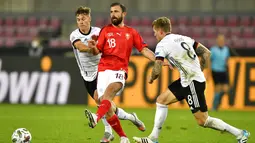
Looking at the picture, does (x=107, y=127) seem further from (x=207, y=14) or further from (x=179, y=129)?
(x=207, y=14)

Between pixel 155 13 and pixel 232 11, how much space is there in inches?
130

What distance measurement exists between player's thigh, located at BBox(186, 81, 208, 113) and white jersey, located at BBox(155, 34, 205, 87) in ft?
0.21

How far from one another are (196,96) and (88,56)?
209 cm

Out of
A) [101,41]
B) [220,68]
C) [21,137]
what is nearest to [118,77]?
[101,41]

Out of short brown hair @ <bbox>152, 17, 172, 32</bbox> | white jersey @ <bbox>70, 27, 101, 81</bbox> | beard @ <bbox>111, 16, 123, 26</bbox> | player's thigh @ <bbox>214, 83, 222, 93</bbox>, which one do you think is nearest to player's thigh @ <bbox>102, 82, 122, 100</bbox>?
beard @ <bbox>111, 16, 123, 26</bbox>

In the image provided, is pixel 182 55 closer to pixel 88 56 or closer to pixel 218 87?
pixel 88 56

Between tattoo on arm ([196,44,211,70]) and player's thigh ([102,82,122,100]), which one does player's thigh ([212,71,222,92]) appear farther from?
player's thigh ([102,82,122,100])

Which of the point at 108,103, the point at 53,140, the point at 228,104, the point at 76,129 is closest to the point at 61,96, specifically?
the point at 228,104

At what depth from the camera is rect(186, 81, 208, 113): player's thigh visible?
29.2 ft

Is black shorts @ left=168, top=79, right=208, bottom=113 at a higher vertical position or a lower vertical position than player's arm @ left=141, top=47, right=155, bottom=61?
lower

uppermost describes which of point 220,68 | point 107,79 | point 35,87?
point 107,79

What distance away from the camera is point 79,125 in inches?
503

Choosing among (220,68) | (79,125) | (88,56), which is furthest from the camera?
(220,68)

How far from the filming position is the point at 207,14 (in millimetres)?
27234
